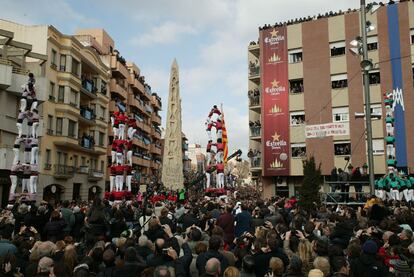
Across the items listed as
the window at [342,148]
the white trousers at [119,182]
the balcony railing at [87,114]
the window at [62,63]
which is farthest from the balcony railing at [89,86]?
the window at [342,148]

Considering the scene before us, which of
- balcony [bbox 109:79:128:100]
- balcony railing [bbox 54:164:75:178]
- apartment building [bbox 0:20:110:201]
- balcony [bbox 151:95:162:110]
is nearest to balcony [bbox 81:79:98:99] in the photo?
apartment building [bbox 0:20:110:201]

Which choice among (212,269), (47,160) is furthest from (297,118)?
(212,269)

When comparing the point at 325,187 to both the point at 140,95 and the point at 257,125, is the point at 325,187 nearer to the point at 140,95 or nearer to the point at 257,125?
the point at 257,125

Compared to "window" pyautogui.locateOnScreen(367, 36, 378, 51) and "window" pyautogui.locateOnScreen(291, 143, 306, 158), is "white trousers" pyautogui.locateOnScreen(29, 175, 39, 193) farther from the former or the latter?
"window" pyautogui.locateOnScreen(367, 36, 378, 51)

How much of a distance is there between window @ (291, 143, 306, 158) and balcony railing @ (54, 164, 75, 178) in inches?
765

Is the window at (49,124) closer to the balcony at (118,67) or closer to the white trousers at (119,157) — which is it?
the balcony at (118,67)

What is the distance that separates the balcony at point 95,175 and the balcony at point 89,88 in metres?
7.49

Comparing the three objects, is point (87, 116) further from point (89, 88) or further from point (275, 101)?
point (275, 101)

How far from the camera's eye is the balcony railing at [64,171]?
35.1 meters

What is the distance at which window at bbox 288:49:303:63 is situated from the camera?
120ft

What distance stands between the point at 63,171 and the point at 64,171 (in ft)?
0.36

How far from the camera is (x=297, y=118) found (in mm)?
35875

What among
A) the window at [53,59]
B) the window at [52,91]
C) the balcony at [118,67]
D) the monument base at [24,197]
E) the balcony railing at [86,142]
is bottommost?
the monument base at [24,197]

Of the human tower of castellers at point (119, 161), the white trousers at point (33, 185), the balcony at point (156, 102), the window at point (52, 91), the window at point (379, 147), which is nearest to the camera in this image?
the white trousers at point (33, 185)
